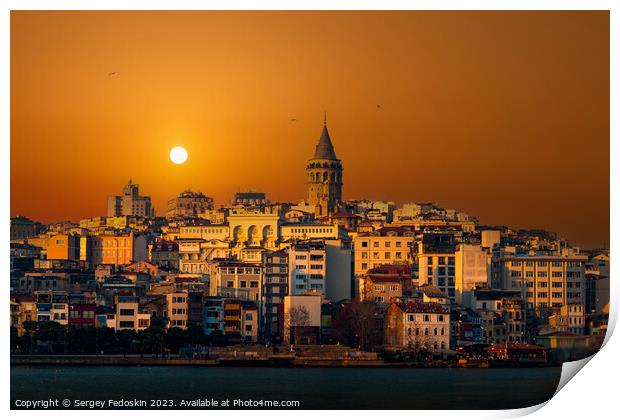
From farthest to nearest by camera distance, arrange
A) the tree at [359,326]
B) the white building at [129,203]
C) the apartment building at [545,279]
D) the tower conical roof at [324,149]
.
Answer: the apartment building at [545,279] < the white building at [129,203] < the tower conical roof at [324,149] < the tree at [359,326]

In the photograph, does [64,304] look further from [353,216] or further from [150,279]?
[353,216]

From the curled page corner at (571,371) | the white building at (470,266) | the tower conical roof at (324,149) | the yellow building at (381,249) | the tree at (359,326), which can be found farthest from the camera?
the yellow building at (381,249)

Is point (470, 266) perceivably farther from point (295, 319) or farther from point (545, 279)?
point (295, 319)

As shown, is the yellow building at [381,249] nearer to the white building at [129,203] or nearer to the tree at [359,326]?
the white building at [129,203]

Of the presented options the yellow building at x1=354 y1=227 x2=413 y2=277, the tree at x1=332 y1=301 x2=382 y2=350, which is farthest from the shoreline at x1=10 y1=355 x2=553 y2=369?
the yellow building at x1=354 y1=227 x2=413 y2=277

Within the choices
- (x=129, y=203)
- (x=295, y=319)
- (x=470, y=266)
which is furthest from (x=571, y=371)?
(x=129, y=203)

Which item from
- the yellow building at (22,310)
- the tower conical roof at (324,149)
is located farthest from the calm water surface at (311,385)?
the tower conical roof at (324,149)
